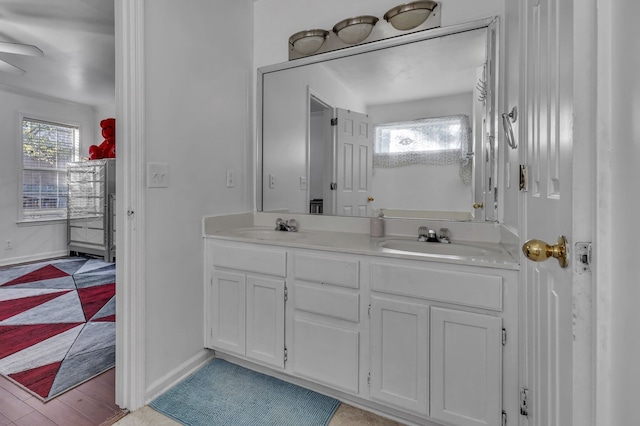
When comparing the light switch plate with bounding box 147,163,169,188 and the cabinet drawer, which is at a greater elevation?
the light switch plate with bounding box 147,163,169,188

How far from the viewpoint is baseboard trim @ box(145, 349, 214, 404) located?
5.27 ft

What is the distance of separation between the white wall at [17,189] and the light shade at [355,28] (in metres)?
5.12

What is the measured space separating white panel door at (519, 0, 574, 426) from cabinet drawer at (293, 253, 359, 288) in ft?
2.22

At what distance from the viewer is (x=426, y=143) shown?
1.82 m

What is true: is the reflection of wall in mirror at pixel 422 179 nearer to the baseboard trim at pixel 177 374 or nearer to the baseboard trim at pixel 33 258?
the baseboard trim at pixel 177 374

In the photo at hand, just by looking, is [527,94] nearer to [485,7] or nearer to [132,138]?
[485,7]

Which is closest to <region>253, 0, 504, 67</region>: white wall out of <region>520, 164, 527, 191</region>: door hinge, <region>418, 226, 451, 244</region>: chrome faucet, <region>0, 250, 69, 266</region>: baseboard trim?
<region>520, 164, 527, 191</region>: door hinge

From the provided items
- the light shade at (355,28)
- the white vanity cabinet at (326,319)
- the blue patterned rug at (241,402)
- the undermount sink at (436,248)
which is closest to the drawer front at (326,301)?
the white vanity cabinet at (326,319)

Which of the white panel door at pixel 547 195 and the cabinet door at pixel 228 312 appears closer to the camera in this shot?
the white panel door at pixel 547 195

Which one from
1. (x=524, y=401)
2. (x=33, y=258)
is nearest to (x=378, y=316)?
(x=524, y=401)

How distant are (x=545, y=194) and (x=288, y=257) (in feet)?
3.79

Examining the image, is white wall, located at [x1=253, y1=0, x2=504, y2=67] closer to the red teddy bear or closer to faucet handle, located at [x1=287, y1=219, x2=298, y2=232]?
faucet handle, located at [x1=287, y1=219, x2=298, y2=232]

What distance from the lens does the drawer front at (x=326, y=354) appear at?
1.49 meters

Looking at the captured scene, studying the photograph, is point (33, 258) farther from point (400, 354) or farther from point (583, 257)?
point (583, 257)
